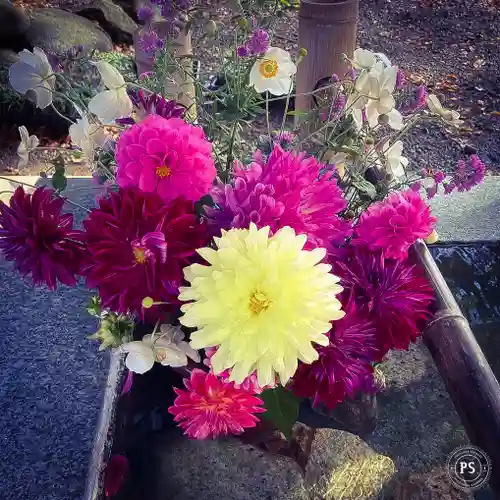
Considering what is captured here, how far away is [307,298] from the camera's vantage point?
19.6 inches

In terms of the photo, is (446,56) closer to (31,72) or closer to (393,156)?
(393,156)

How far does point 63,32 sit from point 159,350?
344cm

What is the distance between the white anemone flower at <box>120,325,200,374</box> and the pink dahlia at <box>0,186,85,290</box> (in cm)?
10

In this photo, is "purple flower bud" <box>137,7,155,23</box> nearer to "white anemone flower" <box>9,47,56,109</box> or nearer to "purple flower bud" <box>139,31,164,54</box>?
"purple flower bud" <box>139,31,164,54</box>

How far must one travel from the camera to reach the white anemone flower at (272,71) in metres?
0.72

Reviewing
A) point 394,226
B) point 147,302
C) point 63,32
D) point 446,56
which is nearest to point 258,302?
point 147,302

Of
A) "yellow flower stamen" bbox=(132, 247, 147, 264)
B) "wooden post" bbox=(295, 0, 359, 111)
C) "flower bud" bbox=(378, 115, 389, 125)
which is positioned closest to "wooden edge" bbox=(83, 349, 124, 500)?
"yellow flower stamen" bbox=(132, 247, 147, 264)

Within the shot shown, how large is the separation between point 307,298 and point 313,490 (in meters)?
0.45

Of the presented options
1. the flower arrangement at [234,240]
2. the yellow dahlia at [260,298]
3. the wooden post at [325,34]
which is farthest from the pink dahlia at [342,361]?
the wooden post at [325,34]

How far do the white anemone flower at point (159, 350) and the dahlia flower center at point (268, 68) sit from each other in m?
0.33

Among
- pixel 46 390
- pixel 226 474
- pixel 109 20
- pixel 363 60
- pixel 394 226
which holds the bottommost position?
pixel 109 20

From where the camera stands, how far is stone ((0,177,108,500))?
119cm

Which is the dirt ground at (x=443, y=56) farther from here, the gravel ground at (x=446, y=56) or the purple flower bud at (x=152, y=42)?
the purple flower bud at (x=152, y=42)

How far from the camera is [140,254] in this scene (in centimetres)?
56
